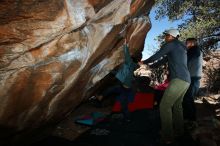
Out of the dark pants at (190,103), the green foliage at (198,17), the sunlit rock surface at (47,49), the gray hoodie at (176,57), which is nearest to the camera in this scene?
the sunlit rock surface at (47,49)

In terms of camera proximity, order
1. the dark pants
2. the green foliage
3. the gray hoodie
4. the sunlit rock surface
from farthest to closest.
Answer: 1. the green foliage
2. the dark pants
3. the gray hoodie
4. the sunlit rock surface

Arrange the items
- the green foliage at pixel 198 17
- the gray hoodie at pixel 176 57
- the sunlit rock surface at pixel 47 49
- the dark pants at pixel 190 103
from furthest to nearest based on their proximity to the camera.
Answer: the green foliage at pixel 198 17 < the dark pants at pixel 190 103 < the gray hoodie at pixel 176 57 < the sunlit rock surface at pixel 47 49

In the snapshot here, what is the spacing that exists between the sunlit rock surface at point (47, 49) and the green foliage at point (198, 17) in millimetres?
4465

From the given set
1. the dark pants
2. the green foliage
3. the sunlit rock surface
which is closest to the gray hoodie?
the sunlit rock surface

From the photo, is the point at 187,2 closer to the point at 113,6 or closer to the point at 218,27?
the point at 218,27

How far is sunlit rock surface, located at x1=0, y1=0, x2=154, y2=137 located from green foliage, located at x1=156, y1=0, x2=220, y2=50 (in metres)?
4.47

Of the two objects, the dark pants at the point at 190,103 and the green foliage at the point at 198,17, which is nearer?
the dark pants at the point at 190,103

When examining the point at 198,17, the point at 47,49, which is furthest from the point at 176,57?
the point at 198,17

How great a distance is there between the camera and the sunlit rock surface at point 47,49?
4281 millimetres

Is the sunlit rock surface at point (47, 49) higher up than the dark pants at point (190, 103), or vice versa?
the sunlit rock surface at point (47, 49)

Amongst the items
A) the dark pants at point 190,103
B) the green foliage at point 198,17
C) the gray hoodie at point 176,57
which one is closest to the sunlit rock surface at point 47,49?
the gray hoodie at point 176,57

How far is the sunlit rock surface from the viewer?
169 inches

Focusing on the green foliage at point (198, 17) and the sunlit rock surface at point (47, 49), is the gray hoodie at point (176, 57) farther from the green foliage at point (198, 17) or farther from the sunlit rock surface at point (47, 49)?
the green foliage at point (198, 17)

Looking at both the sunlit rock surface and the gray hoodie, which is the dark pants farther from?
the sunlit rock surface
